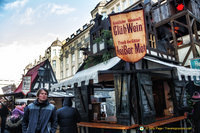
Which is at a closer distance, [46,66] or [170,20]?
[170,20]

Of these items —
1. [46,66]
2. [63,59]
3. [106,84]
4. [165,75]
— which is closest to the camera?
[165,75]

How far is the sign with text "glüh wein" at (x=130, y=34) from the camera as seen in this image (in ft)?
20.9

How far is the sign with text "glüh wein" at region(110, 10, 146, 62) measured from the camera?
6.36 meters

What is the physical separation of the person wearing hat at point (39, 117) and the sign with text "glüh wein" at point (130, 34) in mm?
3647

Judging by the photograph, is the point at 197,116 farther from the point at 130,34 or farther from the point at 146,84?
the point at 130,34

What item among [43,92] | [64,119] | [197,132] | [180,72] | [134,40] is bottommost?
[197,132]

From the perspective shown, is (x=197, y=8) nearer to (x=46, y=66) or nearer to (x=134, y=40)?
(x=134, y=40)

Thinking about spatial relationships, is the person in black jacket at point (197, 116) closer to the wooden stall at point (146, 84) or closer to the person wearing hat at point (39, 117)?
the wooden stall at point (146, 84)

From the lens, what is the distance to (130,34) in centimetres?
646

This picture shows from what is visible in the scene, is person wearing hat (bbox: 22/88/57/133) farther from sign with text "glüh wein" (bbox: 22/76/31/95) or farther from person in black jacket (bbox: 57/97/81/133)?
sign with text "glüh wein" (bbox: 22/76/31/95)

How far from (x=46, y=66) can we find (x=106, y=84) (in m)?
10.7

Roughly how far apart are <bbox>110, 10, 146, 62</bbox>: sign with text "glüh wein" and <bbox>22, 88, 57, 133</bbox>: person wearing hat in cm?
365

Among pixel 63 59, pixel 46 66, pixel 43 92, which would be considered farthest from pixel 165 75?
pixel 63 59

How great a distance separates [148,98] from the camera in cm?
716
